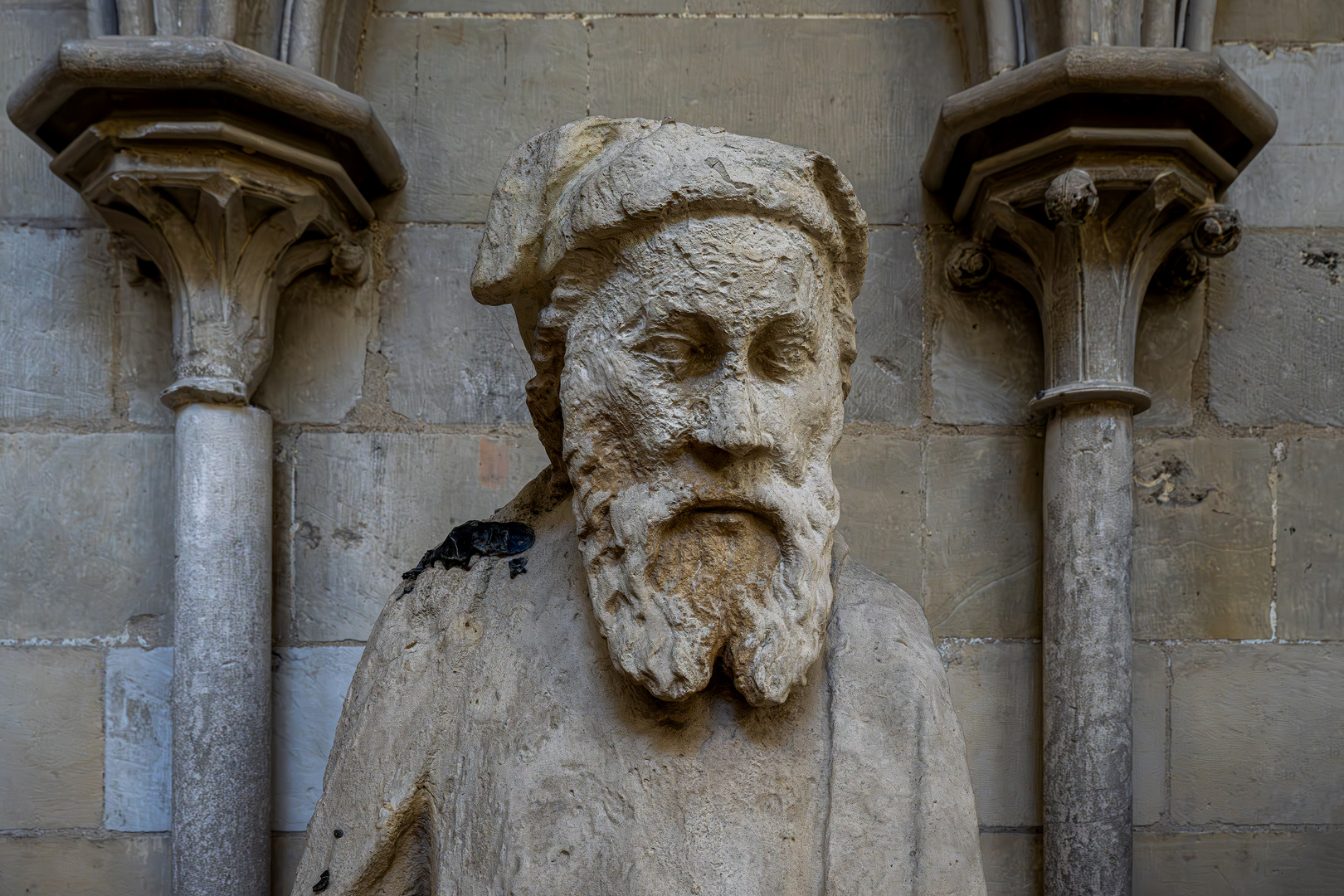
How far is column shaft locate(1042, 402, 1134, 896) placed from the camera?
238cm

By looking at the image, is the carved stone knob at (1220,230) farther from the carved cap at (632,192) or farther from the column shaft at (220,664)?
the column shaft at (220,664)

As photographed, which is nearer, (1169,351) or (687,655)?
(687,655)

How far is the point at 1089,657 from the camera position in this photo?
242 cm

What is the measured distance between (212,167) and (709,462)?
1729 millimetres

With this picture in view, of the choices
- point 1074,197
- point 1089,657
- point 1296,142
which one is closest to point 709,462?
point 1074,197

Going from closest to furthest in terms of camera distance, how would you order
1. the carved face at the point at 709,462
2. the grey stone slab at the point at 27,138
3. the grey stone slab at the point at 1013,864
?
1. the carved face at the point at 709,462
2. the grey stone slab at the point at 1013,864
3. the grey stone slab at the point at 27,138

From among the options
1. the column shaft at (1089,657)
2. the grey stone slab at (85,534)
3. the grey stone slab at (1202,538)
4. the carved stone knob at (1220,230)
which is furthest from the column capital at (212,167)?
the grey stone slab at (1202,538)

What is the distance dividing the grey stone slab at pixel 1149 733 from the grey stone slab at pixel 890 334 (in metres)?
0.87

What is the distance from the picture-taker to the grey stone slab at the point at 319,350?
Result: 267 centimetres

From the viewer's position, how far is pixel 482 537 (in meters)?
1.50

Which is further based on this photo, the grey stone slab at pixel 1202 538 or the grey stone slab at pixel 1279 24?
the grey stone slab at pixel 1279 24

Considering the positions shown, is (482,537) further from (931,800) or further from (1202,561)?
(1202,561)

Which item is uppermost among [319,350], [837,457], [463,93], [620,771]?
[463,93]

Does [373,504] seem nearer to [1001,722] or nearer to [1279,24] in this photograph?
[1001,722]
